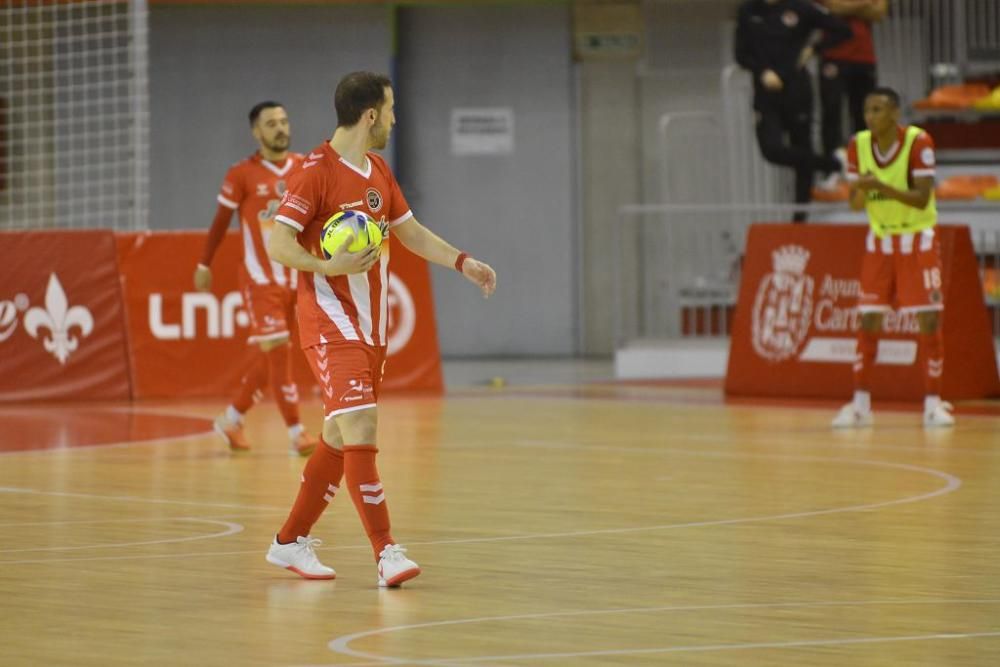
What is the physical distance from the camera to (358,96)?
6910 mm

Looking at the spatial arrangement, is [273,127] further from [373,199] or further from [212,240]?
[373,199]

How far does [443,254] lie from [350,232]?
61cm

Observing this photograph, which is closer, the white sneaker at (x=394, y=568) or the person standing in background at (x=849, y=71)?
the white sneaker at (x=394, y=568)

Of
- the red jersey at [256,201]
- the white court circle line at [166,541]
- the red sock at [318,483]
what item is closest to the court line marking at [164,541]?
the white court circle line at [166,541]

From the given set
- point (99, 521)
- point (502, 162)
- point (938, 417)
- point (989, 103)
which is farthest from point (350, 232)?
point (502, 162)

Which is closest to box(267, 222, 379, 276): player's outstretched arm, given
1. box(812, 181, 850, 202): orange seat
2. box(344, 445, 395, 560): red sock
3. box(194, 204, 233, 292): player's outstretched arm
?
box(344, 445, 395, 560): red sock

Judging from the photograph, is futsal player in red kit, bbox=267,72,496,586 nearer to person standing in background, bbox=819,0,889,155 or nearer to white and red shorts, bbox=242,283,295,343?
white and red shorts, bbox=242,283,295,343

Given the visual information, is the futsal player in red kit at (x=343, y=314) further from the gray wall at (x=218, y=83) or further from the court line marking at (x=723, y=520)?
the gray wall at (x=218, y=83)

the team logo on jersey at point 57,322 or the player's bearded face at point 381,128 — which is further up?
the player's bearded face at point 381,128

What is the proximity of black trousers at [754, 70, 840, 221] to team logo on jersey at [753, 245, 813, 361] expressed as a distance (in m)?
2.39

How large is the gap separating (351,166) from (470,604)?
1.80 meters

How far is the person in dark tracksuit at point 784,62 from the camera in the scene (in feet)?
58.7

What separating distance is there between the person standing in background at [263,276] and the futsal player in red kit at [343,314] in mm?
4646

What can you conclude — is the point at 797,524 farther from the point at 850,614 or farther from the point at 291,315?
the point at 291,315
